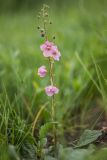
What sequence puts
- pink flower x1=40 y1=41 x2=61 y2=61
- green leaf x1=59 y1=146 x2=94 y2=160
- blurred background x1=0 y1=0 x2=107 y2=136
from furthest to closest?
blurred background x1=0 y1=0 x2=107 y2=136
pink flower x1=40 y1=41 x2=61 y2=61
green leaf x1=59 y1=146 x2=94 y2=160

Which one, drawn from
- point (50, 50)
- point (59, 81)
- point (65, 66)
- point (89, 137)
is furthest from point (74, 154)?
point (65, 66)

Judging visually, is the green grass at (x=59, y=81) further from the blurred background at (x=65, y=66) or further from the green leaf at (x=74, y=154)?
the green leaf at (x=74, y=154)

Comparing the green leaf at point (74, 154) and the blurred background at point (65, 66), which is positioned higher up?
the blurred background at point (65, 66)

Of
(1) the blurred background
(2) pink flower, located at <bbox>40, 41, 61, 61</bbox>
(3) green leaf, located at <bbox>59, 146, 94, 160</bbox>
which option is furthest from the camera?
(1) the blurred background

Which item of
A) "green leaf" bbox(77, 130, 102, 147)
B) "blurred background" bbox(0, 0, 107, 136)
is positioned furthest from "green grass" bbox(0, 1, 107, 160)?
"green leaf" bbox(77, 130, 102, 147)

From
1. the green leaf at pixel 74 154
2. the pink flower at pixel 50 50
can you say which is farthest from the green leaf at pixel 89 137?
the pink flower at pixel 50 50

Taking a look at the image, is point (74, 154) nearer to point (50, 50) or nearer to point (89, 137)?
point (89, 137)

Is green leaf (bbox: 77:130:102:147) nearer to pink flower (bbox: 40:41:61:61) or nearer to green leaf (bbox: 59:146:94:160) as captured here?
green leaf (bbox: 59:146:94:160)

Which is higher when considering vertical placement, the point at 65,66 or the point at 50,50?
the point at 65,66
